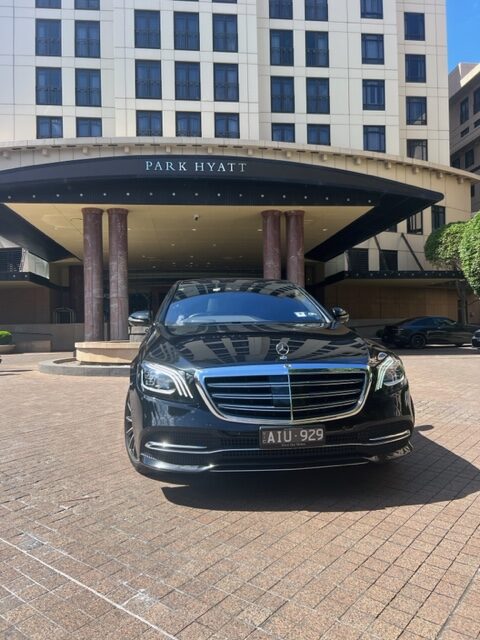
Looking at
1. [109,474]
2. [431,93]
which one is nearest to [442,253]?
[431,93]

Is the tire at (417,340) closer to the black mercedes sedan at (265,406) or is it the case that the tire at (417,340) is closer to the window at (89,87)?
the black mercedes sedan at (265,406)

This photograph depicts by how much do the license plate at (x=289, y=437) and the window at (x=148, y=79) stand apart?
32.7 metres

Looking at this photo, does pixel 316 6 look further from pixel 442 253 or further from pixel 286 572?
pixel 286 572

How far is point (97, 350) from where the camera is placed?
44.7 ft

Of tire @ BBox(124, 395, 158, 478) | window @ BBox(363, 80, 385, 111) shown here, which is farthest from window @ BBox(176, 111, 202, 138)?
tire @ BBox(124, 395, 158, 478)

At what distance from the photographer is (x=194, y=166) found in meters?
15.3

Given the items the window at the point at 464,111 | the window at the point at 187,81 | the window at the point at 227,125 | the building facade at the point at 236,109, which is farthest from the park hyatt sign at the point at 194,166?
the window at the point at 464,111

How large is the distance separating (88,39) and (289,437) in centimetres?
3608

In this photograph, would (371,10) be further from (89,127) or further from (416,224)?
(89,127)

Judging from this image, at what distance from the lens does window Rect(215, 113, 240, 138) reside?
3219cm

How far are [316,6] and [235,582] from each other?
39490mm

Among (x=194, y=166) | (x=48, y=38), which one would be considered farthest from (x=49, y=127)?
(x=194, y=166)

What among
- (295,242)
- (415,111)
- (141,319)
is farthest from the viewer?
(415,111)

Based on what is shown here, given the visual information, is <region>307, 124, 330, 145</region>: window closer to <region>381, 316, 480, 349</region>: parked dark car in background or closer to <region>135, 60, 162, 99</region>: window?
<region>135, 60, 162, 99</region>: window
